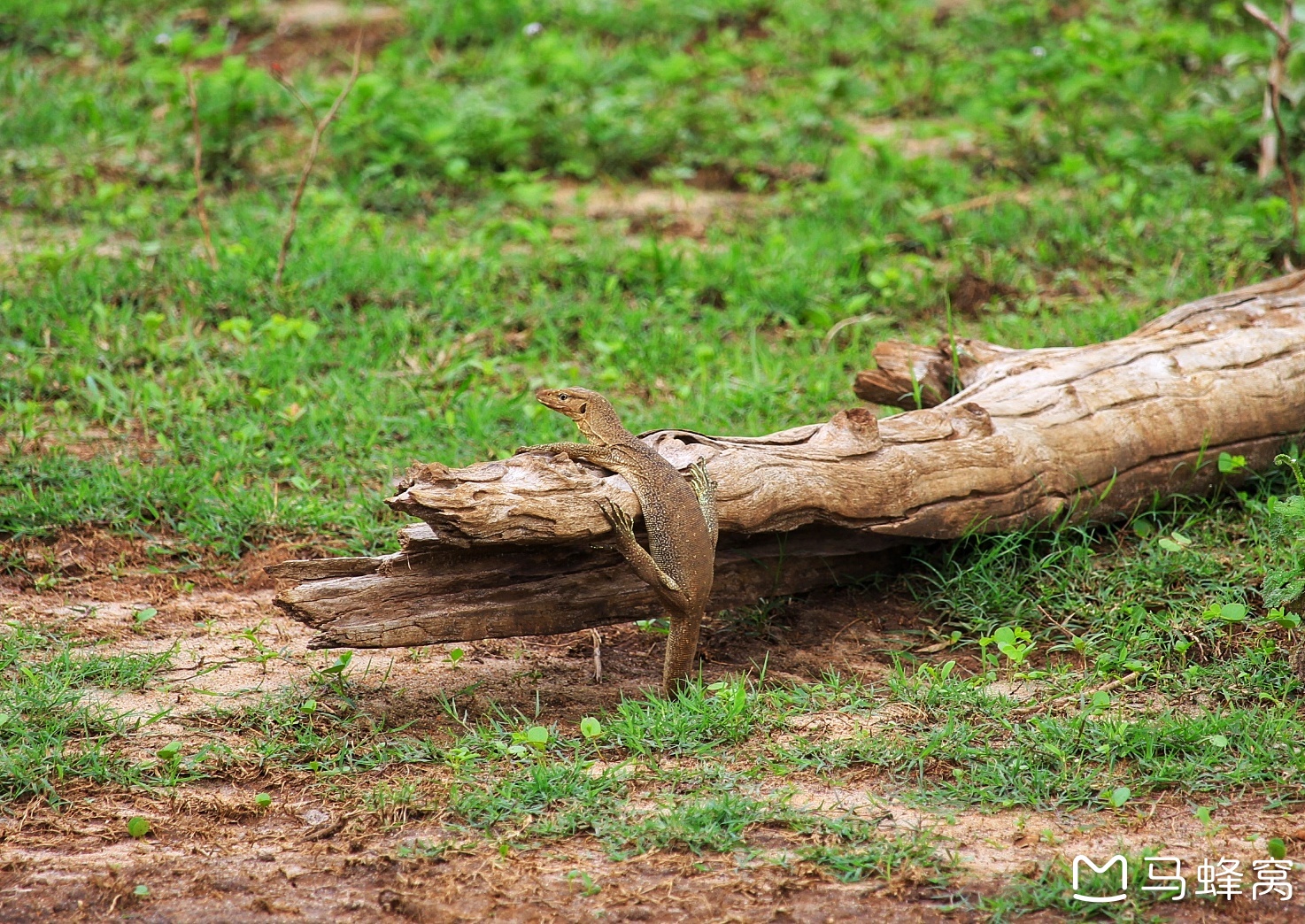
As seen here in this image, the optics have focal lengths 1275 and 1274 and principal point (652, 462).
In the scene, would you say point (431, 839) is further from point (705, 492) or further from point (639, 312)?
point (639, 312)

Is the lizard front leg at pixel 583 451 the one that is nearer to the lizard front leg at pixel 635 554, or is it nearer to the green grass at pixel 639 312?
the lizard front leg at pixel 635 554

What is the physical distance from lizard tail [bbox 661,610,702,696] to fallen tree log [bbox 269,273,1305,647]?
7.1 inches

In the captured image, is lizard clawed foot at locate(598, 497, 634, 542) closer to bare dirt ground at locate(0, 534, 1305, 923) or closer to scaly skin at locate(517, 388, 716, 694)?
scaly skin at locate(517, 388, 716, 694)

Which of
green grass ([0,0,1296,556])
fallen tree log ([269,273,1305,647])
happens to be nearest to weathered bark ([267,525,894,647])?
fallen tree log ([269,273,1305,647])

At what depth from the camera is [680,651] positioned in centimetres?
382

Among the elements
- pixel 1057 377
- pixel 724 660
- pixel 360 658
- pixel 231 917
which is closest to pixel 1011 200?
pixel 1057 377

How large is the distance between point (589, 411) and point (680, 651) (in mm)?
786

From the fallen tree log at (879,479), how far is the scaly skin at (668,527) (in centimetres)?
6

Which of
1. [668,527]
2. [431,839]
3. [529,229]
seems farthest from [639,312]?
[431,839]

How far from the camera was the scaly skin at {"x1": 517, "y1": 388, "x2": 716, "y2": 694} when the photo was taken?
365 centimetres

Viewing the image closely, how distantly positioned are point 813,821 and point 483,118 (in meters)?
5.67

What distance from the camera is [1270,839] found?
3088 millimetres

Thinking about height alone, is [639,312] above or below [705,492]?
below

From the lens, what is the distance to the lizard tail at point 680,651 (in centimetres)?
379
